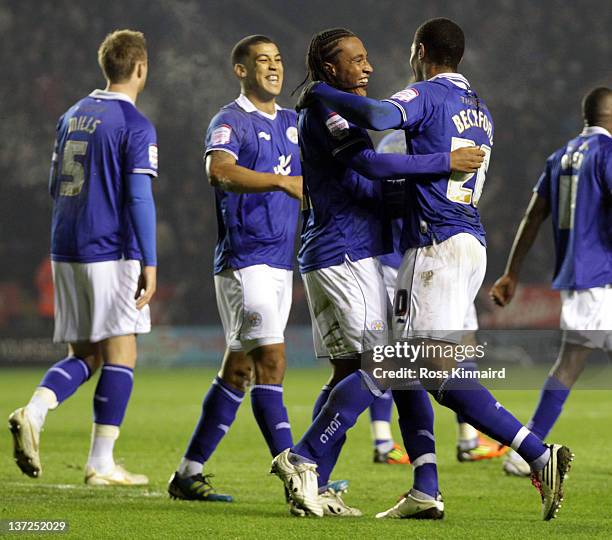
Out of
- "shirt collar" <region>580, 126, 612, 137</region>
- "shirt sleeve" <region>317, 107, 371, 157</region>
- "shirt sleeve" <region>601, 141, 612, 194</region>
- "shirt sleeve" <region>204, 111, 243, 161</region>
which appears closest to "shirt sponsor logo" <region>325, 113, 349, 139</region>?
"shirt sleeve" <region>317, 107, 371, 157</region>

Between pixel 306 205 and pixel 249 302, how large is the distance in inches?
22.1

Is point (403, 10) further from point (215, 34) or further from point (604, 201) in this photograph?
point (604, 201)

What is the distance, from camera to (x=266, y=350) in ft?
16.2

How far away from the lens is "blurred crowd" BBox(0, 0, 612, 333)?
18.9m

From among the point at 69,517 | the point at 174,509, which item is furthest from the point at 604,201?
the point at 69,517

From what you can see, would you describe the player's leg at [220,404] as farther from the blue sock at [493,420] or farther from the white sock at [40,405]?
the blue sock at [493,420]

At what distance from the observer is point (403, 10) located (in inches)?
783

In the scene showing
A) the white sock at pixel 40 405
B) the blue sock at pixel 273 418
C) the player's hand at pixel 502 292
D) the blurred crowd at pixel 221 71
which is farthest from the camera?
the blurred crowd at pixel 221 71

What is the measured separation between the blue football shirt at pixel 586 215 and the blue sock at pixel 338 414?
2.32 m

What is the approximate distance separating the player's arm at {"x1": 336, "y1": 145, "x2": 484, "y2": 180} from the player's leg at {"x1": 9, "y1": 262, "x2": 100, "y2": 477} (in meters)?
1.99

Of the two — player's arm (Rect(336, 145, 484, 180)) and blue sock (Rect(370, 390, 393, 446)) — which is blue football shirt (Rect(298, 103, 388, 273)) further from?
blue sock (Rect(370, 390, 393, 446))

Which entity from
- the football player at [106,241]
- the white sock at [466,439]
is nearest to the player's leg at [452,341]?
the football player at [106,241]

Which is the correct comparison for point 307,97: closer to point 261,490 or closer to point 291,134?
point 291,134

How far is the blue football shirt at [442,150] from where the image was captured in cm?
430
